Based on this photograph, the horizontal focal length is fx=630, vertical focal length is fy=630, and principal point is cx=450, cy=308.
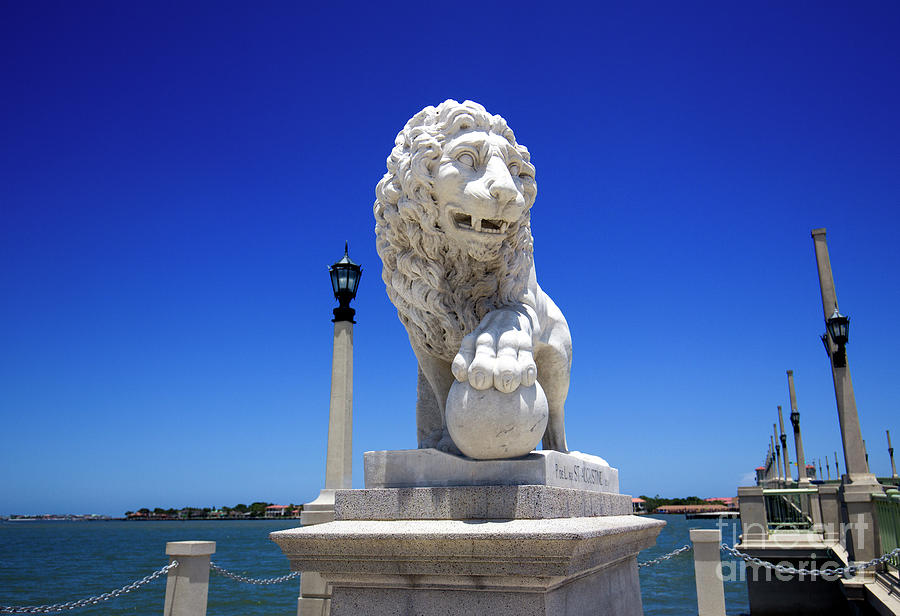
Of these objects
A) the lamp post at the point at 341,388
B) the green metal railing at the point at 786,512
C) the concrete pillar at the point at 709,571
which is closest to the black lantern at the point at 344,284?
the lamp post at the point at 341,388

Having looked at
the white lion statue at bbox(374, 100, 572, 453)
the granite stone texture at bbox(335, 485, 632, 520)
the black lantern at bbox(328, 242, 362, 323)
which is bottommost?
the granite stone texture at bbox(335, 485, 632, 520)

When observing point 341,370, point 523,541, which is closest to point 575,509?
point 523,541

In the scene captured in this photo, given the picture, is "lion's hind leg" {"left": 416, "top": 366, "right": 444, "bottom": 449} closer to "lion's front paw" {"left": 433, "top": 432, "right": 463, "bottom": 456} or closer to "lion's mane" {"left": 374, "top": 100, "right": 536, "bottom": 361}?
"lion's front paw" {"left": 433, "top": 432, "right": 463, "bottom": 456}

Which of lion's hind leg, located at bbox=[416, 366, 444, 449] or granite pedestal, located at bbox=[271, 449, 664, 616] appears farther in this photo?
lion's hind leg, located at bbox=[416, 366, 444, 449]

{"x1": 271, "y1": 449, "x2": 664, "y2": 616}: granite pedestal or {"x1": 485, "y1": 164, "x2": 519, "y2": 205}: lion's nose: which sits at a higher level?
{"x1": 485, "y1": 164, "x2": 519, "y2": 205}: lion's nose

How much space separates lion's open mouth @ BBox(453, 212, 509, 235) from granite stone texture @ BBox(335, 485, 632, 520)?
49.5 inches

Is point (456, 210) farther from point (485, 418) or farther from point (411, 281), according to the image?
point (485, 418)

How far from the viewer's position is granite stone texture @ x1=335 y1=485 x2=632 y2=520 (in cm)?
275

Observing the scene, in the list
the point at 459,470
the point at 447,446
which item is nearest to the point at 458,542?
the point at 459,470

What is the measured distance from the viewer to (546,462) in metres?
2.90

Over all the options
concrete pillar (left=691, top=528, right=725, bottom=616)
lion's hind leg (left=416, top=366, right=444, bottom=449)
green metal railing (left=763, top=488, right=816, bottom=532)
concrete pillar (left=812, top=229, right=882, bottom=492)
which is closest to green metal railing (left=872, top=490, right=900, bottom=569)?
concrete pillar (left=812, top=229, right=882, bottom=492)

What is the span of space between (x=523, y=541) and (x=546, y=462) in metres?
0.46

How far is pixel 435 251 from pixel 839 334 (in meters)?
10.4

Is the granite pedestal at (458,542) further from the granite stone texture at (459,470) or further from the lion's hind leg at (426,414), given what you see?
the lion's hind leg at (426,414)
